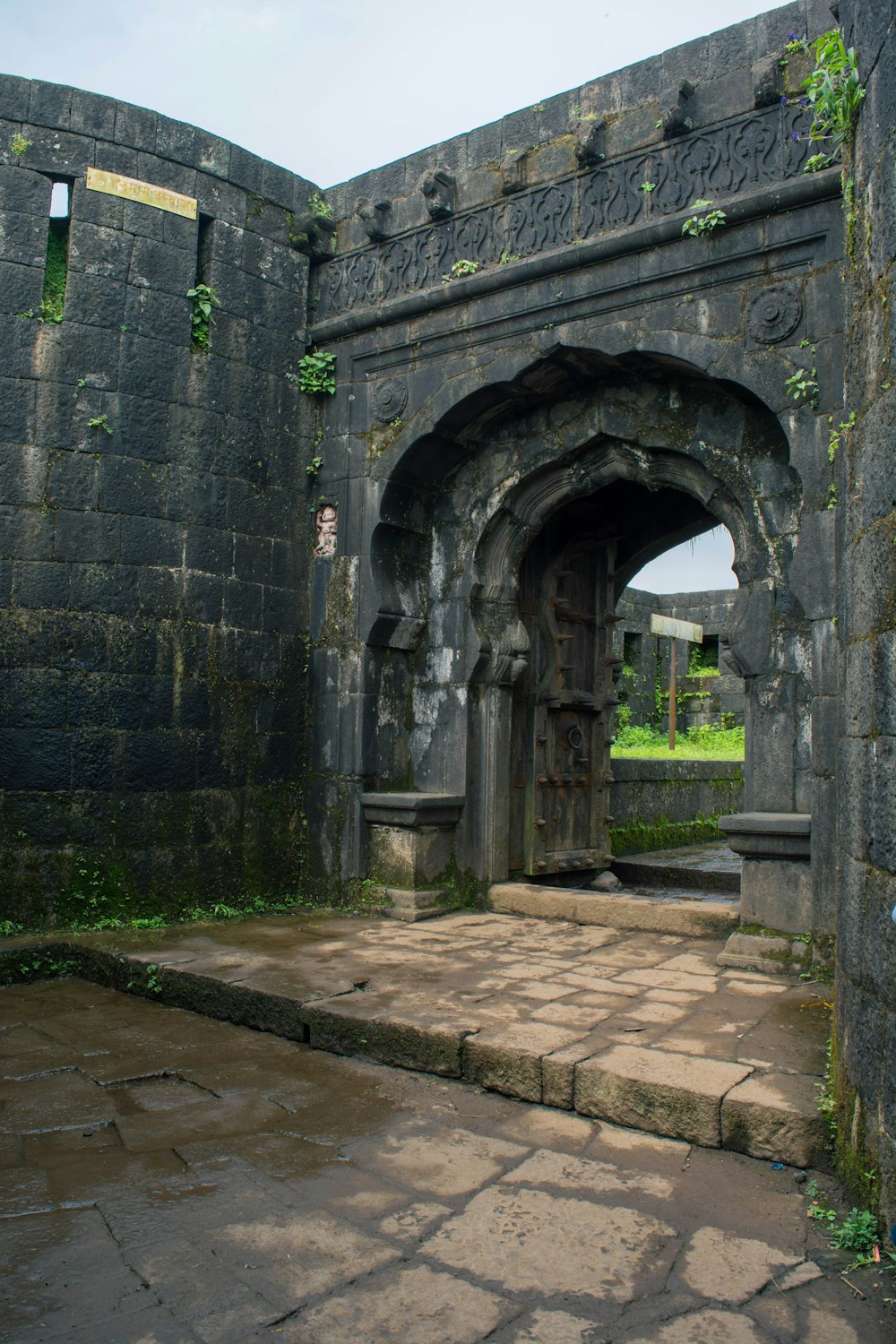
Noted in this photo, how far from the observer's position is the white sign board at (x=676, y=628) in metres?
15.0

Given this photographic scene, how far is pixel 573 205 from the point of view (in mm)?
5871

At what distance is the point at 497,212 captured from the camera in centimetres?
619

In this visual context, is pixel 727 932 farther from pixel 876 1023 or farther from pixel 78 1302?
pixel 78 1302

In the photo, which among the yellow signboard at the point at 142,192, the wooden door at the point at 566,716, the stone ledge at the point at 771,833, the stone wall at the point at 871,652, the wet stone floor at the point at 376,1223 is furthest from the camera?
the wooden door at the point at 566,716

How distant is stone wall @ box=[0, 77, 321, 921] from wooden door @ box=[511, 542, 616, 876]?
5.22ft

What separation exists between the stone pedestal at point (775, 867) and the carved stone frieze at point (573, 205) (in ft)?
10.5

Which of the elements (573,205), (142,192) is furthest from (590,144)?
(142,192)

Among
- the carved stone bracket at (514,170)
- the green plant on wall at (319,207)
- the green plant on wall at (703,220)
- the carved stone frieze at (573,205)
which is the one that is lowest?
the green plant on wall at (703,220)

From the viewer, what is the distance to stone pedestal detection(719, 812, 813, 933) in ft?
15.8

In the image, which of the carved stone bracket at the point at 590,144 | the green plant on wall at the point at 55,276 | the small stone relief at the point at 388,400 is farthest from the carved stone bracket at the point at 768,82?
the green plant on wall at the point at 55,276

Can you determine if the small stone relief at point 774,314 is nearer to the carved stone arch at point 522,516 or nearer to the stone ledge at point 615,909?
the carved stone arch at point 522,516

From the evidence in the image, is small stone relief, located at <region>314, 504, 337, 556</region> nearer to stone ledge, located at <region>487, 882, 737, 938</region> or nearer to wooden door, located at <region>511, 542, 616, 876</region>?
wooden door, located at <region>511, 542, 616, 876</region>

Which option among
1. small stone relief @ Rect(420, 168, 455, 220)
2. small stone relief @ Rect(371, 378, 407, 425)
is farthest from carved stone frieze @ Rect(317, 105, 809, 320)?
small stone relief @ Rect(371, 378, 407, 425)

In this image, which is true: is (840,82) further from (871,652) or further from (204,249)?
(204,249)
